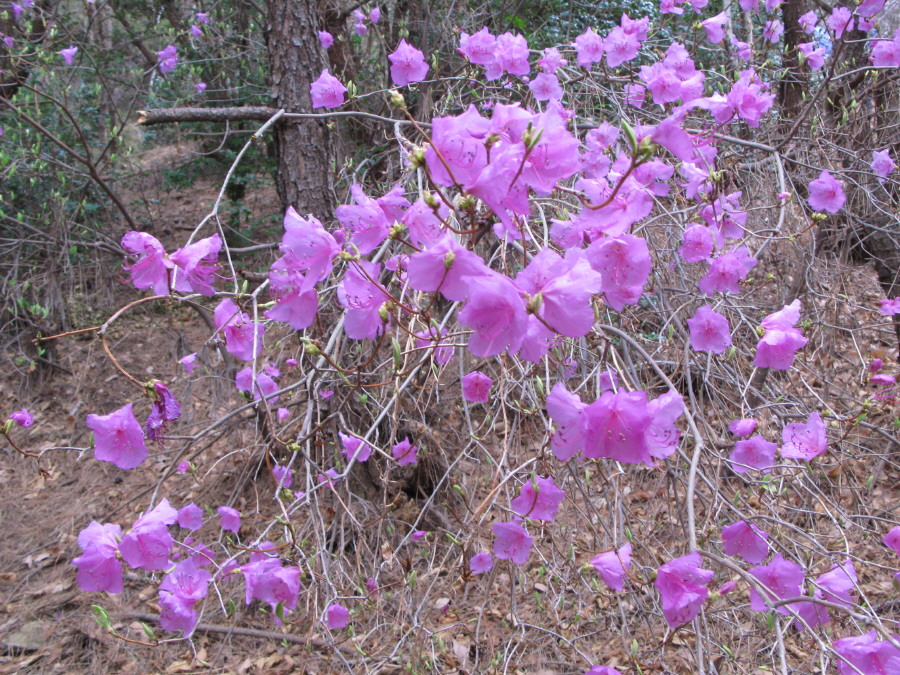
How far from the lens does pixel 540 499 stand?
1510mm

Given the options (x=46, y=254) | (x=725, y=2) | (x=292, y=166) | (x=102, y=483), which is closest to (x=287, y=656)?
(x=102, y=483)

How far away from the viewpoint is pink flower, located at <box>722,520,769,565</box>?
1.51m

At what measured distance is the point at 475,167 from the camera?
0.92 meters

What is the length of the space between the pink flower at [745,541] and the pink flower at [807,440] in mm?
256

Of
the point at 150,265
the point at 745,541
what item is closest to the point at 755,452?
the point at 745,541

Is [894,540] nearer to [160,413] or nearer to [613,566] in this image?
[613,566]

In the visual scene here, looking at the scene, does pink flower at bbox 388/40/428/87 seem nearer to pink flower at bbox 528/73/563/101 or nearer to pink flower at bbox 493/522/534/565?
pink flower at bbox 528/73/563/101

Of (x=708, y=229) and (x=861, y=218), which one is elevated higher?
(x=708, y=229)

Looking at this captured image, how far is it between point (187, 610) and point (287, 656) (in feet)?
3.81

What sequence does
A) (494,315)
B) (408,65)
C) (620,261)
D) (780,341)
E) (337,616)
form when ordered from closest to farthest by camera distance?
(494,315) → (620,261) → (780,341) → (337,616) → (408,65)

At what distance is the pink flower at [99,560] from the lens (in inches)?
55.8

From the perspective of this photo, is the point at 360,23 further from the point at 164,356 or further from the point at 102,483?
the point at 102,483

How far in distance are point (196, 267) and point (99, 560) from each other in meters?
0.74

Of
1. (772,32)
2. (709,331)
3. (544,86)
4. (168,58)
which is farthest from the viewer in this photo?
(168,58)
